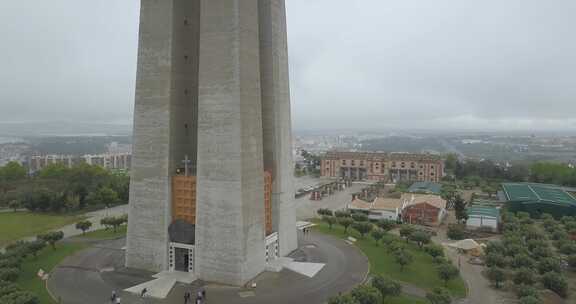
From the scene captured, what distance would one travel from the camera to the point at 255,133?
29.2m

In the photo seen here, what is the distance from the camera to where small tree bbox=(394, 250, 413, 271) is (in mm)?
31000

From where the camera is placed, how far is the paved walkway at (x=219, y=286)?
1023 inches

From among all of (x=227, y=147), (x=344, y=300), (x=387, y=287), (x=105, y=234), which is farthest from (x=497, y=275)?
(x=105, y=234)

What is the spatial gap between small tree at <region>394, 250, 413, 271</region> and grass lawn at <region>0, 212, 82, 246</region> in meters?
39.6

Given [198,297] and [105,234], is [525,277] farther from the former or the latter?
[105,234]

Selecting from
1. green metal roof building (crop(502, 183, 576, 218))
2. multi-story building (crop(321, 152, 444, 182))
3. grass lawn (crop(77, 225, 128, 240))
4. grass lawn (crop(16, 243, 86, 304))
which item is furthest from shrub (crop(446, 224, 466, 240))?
multi-story building (crop(321, 152, 444, 182))

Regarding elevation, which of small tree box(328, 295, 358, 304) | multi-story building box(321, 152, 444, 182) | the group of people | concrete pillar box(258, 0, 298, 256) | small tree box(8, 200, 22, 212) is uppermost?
concrete pillar box(258, 0, 298, 256)

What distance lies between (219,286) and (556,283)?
23880 millimetres

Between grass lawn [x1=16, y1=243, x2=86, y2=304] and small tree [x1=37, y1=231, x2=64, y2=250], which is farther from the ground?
small tree [x1=37, y1=231, x2=64, y2=250]

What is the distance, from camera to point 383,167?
99.8 m

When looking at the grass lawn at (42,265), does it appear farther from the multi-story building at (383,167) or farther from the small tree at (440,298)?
the multi-story building at (383,167)

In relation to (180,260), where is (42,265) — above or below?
below

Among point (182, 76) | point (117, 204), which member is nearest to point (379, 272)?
point (182, 76)

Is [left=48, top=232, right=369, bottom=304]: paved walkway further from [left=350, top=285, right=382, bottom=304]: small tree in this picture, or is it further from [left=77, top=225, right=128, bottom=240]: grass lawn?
[left=77, top=225, right=128, bottom=240]: grass lawn
